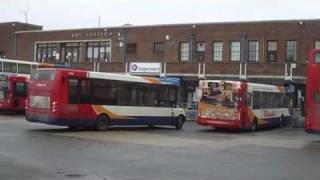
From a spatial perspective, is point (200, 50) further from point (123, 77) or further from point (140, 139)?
point (140, 139)

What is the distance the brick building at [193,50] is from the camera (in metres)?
48.4

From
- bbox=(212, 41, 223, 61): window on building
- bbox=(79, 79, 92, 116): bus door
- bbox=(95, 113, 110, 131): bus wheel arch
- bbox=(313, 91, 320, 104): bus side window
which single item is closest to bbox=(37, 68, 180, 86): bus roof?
bbox=(79, 79, 92, 116): bus door

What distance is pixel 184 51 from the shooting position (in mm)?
54906

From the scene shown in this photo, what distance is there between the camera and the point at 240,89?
3228cm

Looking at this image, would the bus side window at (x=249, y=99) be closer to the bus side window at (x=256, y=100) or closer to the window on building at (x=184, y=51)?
the bus side window at (x=256, y=100)

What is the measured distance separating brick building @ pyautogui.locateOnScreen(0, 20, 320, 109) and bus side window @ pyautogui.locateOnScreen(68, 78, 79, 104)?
2364cm

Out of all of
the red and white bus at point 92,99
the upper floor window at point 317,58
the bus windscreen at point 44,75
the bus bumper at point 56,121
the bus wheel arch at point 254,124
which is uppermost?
the upper floor window at point 317,58

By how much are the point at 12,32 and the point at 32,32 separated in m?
4.00

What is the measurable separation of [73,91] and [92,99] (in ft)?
3.90

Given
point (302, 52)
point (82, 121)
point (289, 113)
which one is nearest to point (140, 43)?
point (302, 52)

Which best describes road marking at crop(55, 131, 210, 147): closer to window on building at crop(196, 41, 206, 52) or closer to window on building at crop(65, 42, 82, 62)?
window on building at crop(196, 41, 206, 52)

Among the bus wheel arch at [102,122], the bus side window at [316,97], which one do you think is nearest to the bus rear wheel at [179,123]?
the bus wheel arch at [102,122]

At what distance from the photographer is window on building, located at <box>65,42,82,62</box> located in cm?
6112

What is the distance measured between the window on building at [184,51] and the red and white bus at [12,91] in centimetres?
1641
